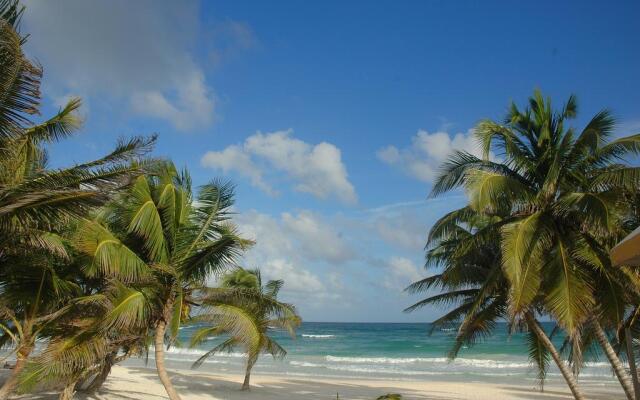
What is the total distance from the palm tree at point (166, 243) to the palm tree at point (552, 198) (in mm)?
4448

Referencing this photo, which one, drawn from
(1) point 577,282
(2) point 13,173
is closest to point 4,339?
(2) point 13,173

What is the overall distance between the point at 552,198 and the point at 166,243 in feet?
23.3

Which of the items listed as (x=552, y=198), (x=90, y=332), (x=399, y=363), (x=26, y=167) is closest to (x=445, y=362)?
(x=399, y=363)

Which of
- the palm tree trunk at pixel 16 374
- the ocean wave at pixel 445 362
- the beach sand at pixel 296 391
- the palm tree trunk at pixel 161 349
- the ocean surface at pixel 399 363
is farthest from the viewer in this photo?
the ocean wave at pixel 445 362

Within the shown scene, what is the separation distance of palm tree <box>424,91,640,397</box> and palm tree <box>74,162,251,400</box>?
4.45 metres

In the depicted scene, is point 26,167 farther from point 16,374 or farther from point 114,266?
point 16,374

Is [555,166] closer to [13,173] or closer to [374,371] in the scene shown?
[13,173]

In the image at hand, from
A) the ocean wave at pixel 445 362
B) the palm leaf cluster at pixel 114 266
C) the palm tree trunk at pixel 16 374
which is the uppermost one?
the palm leaf cluster at pixel 114 266

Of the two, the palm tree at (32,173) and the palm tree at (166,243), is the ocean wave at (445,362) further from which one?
the palm tree at (32,173)

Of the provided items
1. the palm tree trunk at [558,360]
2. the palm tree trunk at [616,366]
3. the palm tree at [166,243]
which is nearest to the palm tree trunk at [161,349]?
the palm tree at [166,243]

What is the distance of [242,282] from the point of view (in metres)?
16.1

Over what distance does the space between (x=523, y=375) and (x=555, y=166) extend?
23.5 metres

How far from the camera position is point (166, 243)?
903 centimetres

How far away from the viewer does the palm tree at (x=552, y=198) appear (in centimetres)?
805
